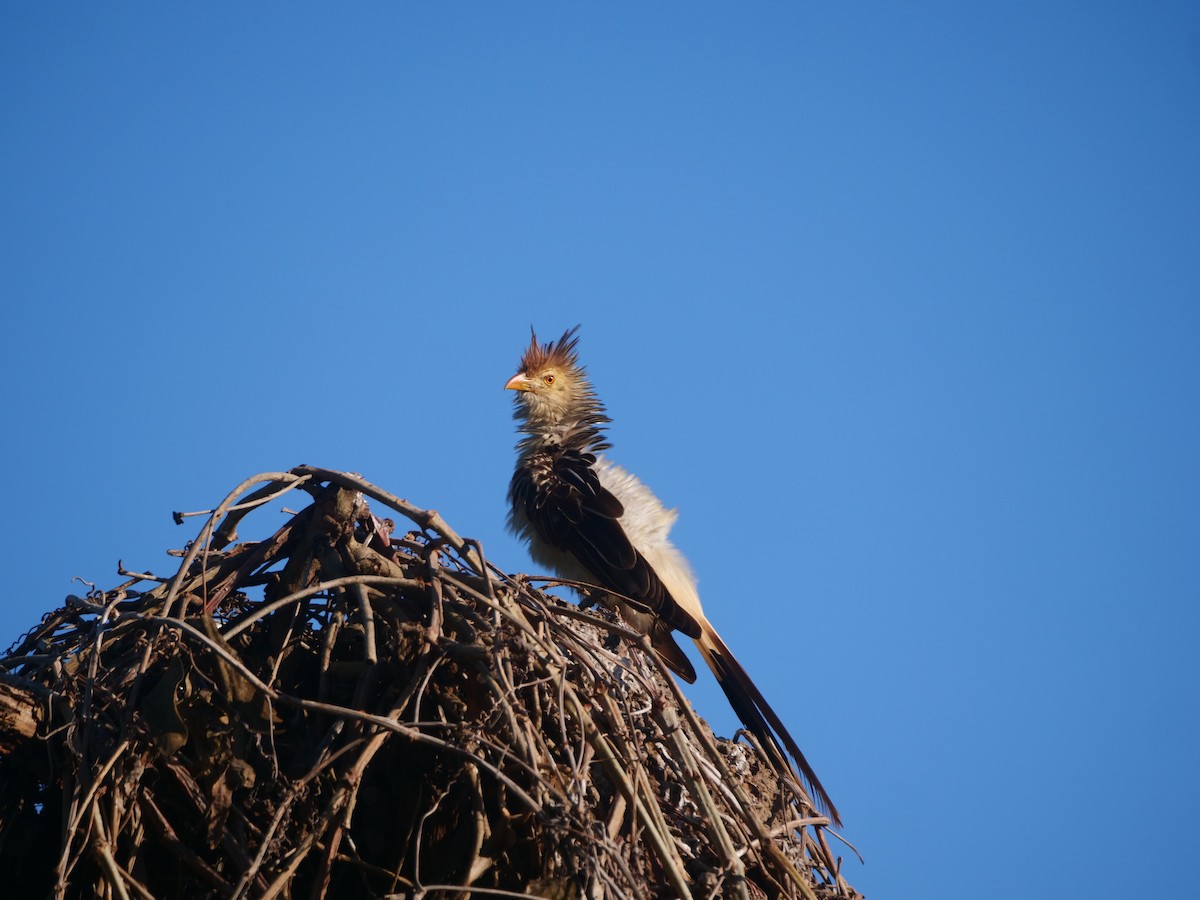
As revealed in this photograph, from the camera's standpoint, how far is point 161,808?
8.60 feet

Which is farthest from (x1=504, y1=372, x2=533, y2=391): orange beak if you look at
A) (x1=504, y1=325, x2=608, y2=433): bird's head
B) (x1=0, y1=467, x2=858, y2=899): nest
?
(x1=0, y1=467, x2=858, y2=899): nest

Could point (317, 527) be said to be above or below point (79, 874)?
above

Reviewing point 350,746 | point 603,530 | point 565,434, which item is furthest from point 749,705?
point 350,746

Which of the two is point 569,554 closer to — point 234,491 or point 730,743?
point 730,743

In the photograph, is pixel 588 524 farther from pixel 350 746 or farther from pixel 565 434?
pixel 350 746

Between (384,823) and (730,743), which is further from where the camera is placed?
(730,743)

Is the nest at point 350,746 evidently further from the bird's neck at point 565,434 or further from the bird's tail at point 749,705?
the bird's neck at point 565,434

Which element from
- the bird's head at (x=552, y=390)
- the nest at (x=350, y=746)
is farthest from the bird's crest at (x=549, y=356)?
the nest at (x=350, y=746)

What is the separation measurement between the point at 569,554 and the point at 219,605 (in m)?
2.64

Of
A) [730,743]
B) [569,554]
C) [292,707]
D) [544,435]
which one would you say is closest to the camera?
[292,707]

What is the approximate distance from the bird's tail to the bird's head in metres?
1.48

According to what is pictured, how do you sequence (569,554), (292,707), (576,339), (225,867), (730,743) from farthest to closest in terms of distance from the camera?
(576,339) < (569,554) < (730,743) < (292,707) < (225,867)

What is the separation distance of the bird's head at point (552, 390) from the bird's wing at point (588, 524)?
1.19 ft

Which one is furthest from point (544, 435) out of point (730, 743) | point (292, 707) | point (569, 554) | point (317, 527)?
point (292, 707)
